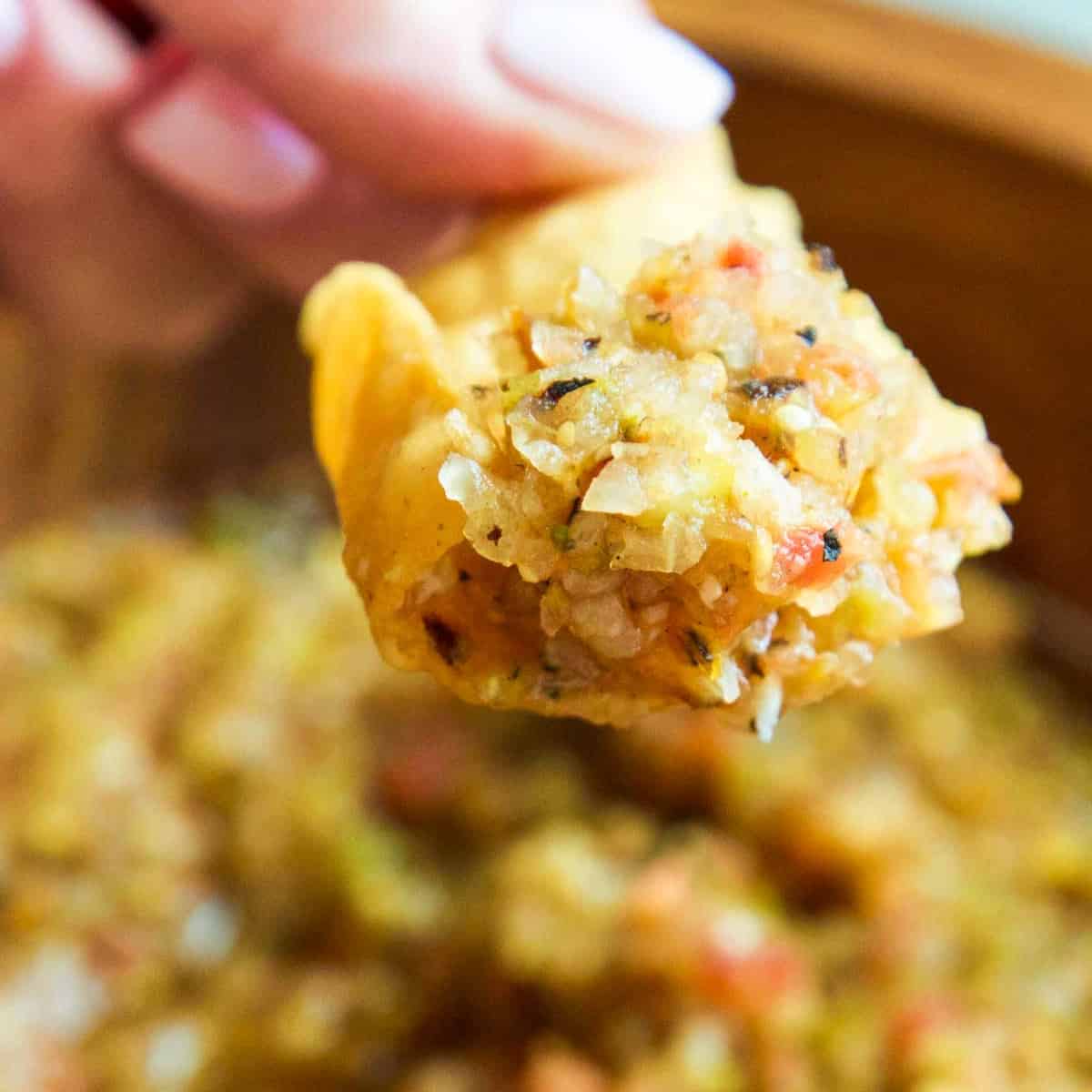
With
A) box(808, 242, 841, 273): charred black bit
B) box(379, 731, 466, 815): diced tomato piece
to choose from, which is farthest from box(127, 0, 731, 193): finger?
box(379, 731, 466, 815): diced tomato piece

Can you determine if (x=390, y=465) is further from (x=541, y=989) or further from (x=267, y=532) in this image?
(x=267, y=532)

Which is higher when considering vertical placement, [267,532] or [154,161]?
[154,161]

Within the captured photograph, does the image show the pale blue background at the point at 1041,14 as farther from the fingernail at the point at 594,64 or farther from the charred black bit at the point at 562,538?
Result: the charred black bit at the point at 562,538

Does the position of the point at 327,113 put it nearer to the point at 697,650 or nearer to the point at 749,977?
the point at 697,650

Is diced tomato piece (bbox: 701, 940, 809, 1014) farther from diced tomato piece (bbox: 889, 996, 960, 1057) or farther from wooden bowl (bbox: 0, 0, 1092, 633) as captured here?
wooden bowl (bbox: 0, 0, 1092, 633)

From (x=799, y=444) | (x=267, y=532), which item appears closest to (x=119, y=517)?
(x=267, y=532)

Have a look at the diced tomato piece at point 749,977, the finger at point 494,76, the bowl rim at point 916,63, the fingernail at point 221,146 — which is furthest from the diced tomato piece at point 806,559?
the bowl rim at point 916,63
